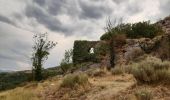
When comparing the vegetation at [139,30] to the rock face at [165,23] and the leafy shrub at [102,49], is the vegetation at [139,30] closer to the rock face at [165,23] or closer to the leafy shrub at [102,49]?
the leafy shrub at [102,49]

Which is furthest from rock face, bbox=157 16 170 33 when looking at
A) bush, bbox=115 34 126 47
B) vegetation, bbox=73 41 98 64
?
bush, bbox=115 34 126 47

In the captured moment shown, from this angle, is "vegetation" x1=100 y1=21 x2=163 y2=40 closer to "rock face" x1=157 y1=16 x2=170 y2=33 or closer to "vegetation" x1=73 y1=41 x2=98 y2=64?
"vegetation" x1=73 y1=41 x2=98 y2=64

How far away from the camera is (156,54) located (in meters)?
34.3

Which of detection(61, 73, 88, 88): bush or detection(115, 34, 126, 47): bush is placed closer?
detection(61, 73, 88, 88): bush

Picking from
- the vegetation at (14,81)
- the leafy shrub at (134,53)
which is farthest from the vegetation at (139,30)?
the vegetation at (14,81)

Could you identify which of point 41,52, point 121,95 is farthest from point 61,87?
point 41,52

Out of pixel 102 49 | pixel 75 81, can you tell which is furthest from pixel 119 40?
pixel 75 81

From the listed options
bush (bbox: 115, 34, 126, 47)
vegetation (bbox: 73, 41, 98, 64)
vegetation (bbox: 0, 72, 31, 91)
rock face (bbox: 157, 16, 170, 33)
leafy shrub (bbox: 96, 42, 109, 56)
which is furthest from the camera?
rock face (bbox: 157, 16, 170, 33)

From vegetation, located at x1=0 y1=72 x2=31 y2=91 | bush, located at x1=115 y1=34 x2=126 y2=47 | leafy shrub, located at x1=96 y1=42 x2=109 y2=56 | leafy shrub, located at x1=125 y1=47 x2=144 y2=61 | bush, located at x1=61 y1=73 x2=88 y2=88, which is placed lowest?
bush, located at x1=61 y1=73 x2=88 y2=88

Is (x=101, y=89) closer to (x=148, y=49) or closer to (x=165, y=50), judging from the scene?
(x=165, y=50)

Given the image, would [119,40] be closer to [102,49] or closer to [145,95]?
→ [102,49]

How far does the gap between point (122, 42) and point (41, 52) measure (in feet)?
39.9

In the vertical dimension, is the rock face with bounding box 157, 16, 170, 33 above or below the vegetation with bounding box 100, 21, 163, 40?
above

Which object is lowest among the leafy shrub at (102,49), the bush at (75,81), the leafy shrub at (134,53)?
the bush at (75,81)
